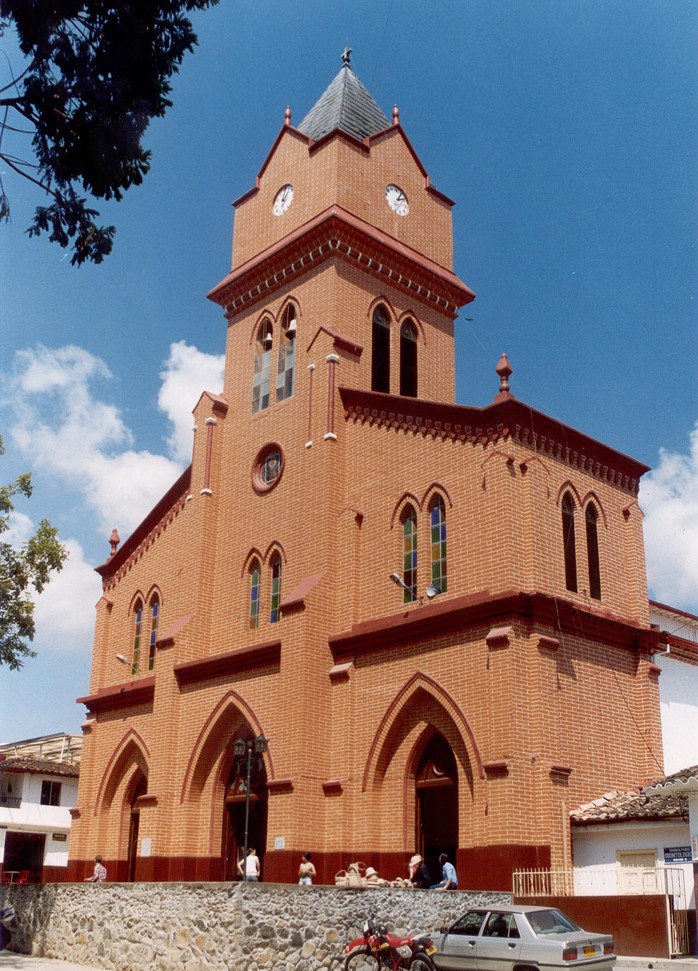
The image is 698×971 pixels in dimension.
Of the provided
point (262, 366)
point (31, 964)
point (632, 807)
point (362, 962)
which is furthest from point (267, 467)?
point (362, 962)

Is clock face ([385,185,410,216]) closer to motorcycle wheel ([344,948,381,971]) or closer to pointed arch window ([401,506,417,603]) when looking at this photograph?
pointed arch window ([401,506,417,603])

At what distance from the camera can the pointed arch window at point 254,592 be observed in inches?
1129

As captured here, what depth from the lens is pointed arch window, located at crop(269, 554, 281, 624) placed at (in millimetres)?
28062

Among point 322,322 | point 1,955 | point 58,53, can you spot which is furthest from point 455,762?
point 58,53

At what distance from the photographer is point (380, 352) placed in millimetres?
31266

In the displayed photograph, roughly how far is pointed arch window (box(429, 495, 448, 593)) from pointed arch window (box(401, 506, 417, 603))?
61 centimetres

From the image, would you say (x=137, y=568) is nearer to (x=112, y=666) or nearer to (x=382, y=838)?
(x=112, y=666)

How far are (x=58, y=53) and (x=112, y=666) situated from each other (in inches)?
917

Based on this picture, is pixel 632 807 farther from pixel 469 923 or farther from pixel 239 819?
pixel 239 819

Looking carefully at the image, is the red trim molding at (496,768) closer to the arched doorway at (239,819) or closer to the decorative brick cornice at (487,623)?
the decorative brick cornice at (487,623)

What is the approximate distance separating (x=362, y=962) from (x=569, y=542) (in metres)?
10.5

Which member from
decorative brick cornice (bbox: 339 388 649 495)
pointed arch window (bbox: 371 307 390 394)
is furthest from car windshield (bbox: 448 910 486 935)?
pointed arch window (bbox: 371 307 390 394)

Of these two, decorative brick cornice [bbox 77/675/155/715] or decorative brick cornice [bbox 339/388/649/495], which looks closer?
decorative brick cornice [bbox 339/388/649/495]

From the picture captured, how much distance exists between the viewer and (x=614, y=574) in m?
25.7
